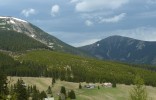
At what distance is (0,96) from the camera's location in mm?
45688

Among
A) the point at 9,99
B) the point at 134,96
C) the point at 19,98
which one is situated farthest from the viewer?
the point at 19,98

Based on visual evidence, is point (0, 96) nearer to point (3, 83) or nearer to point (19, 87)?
point (3, 83)

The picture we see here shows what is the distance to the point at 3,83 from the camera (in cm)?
7881

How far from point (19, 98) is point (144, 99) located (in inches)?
1046

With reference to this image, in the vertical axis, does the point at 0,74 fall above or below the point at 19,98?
above

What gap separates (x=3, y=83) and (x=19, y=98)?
7.38 m

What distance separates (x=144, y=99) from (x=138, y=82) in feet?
13.1

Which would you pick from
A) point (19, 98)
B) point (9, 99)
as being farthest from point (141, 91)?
point (9, 99)

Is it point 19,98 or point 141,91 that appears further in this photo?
point 19,98

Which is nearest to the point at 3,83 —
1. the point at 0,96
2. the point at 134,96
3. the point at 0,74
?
the point at 0,74

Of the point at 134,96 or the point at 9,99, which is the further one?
the point at 134,96

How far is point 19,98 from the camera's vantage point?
8475cm

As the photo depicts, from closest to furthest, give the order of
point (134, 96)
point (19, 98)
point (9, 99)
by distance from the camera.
→ 1. point (9, 99)
2. point (134, 96)
3. point (19, 98)

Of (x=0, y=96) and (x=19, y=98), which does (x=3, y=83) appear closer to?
(x=19, y=98)
